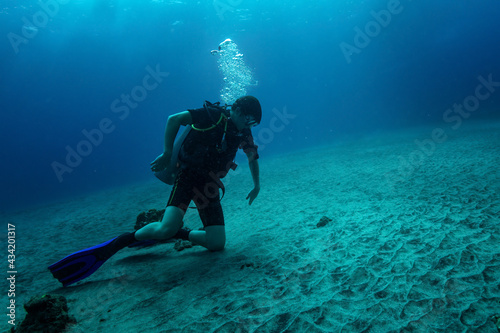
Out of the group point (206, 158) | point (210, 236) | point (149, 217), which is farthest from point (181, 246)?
point (149, 217)

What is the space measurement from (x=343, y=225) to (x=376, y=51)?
71782mm

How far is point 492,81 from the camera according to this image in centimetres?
3619

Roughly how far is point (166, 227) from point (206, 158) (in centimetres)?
113

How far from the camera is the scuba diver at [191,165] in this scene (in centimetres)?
312

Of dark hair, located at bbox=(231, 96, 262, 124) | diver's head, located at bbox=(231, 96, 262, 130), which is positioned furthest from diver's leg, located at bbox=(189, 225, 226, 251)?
dark hair, located at bbox=(231, 96, 262, 124)

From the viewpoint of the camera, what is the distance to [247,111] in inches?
121

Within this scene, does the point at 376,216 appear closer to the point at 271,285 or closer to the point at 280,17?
the point at 271,285

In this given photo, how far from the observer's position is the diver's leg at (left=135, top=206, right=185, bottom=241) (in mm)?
3137

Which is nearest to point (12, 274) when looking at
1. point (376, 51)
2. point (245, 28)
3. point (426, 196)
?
point (426, 196)

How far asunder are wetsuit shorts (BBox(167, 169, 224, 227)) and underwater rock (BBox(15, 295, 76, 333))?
1.57 meters

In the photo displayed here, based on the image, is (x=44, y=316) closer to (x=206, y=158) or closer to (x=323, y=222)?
(x=206, y=158)

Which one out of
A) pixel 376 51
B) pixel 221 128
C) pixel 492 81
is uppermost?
pixel 376 51

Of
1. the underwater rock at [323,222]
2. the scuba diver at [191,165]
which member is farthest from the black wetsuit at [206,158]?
the underwater rock at [323,222]

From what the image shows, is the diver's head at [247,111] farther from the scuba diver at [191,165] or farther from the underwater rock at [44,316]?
the underwater rock at [44,316]
